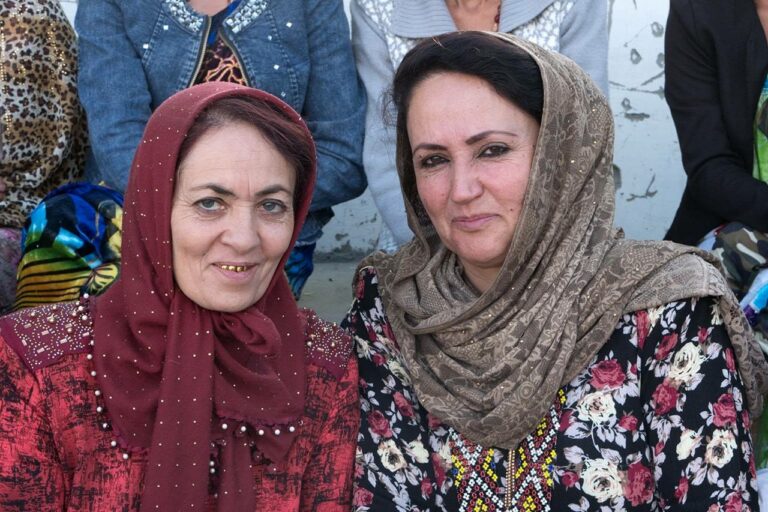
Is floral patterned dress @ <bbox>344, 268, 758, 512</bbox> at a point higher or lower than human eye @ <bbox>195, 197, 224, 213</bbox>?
lower

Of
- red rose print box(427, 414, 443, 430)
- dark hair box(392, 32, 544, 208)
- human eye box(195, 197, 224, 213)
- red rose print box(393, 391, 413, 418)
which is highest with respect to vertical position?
dark hair box(392, 32, 544, 208)

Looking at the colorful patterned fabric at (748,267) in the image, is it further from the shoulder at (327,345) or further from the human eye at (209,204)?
the human eye at (209,204)

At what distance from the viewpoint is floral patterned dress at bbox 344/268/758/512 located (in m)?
2.26

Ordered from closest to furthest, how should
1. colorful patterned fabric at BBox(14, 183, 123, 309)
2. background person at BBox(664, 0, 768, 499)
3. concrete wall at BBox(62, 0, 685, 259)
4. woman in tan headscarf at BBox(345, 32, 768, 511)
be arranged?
woman in tan headscarf at BBox(345, 32, 768, 511), colorful patterned fabric at BBox(14, 183, 123, 309), background person at BBox(664, 0, 768, 499), concrete wall at BBox(62, 0, 685, 259)

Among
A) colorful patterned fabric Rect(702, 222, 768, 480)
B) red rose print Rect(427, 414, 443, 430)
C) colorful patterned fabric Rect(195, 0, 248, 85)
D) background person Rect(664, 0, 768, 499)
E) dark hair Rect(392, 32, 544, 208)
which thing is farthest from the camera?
colorful patterned fabric Rect(195, 0, 248, 85)

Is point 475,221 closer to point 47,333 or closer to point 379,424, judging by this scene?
point 379,424

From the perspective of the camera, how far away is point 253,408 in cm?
233

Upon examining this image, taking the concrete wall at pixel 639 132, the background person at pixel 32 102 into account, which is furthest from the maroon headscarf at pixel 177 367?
the concrete wall at pixel 639 132

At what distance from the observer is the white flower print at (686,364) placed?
2.29 m

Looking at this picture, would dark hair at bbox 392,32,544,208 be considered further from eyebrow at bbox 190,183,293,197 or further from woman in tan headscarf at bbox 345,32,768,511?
eyebrow at bbox 190,183,293,197

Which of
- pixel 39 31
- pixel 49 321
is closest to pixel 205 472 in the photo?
pixel 49 321

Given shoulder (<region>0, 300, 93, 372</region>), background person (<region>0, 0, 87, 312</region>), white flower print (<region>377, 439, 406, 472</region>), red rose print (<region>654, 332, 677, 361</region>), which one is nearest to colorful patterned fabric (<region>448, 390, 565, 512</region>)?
white flower print (<region>377, 439, 406, 472</region>)

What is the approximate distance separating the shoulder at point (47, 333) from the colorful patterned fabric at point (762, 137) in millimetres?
2137

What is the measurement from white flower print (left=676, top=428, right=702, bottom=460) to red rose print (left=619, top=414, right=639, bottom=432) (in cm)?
12
